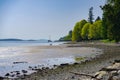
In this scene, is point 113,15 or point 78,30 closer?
point 113,15

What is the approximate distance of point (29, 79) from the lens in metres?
22.9

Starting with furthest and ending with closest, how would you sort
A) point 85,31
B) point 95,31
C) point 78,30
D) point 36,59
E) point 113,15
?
point 78,30, point 85,31, point 95,31, point 36,59, point 113,15

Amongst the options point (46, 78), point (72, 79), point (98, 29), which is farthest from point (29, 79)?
point (98, 29)

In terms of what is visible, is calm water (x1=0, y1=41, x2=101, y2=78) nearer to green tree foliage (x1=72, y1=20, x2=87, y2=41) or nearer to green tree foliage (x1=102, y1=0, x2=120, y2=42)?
green tree foliage (x1=102, y1=0, x2=120, y2=42)

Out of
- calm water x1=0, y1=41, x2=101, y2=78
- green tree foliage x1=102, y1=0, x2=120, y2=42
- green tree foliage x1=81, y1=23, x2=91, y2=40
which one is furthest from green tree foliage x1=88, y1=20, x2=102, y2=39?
green tree foliage x1=102, y1=0, x2=120, y2=42

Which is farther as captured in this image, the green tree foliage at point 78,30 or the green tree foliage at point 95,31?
the green tree foliage at point 78,30

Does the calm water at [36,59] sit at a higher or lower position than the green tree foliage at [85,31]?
lower

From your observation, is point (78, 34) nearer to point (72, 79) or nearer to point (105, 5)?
point (105, 5)

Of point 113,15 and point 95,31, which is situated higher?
point 113,15

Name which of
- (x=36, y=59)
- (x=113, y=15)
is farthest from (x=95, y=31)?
(x=113, y=15)

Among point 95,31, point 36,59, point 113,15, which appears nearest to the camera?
point 113,15

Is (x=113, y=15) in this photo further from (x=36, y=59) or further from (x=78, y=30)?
(x=78, y=30)

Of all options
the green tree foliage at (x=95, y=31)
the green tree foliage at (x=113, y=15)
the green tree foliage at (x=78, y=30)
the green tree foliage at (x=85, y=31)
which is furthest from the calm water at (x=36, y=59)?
the green tree foliage at (x=78, y=30)

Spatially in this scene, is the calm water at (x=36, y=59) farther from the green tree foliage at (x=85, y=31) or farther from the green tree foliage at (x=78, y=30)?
the green tree foliage at (x=78, y=30)
